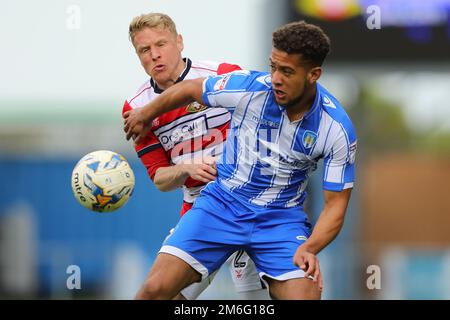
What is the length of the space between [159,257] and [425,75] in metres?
8.09

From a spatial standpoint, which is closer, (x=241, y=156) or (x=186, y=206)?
(x=241, y=156)

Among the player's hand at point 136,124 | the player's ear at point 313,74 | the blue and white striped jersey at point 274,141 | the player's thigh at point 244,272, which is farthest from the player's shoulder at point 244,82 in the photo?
the player's thigh at point 244,272

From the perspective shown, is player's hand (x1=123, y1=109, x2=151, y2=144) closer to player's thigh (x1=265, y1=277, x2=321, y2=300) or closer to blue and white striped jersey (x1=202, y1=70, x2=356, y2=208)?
blue and white striped jersey (x1=202, y1=70, x2=356, y2=208)

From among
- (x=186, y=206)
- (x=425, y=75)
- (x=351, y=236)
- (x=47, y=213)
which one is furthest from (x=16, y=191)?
(x=186, y=206)

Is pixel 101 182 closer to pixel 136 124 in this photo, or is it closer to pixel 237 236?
pixel 136 124

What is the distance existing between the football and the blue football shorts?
0.56 meters

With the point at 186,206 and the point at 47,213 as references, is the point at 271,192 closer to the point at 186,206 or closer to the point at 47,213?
the point at 186,206

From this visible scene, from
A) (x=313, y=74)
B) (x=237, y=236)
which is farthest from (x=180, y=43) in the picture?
(x=237, y=236)

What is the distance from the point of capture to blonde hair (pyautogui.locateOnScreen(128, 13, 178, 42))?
28.4 feet

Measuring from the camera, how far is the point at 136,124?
326 inches

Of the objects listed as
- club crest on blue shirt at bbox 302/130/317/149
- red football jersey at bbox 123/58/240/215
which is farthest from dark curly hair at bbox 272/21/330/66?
red football jersey at bbox 123/58/240/215
